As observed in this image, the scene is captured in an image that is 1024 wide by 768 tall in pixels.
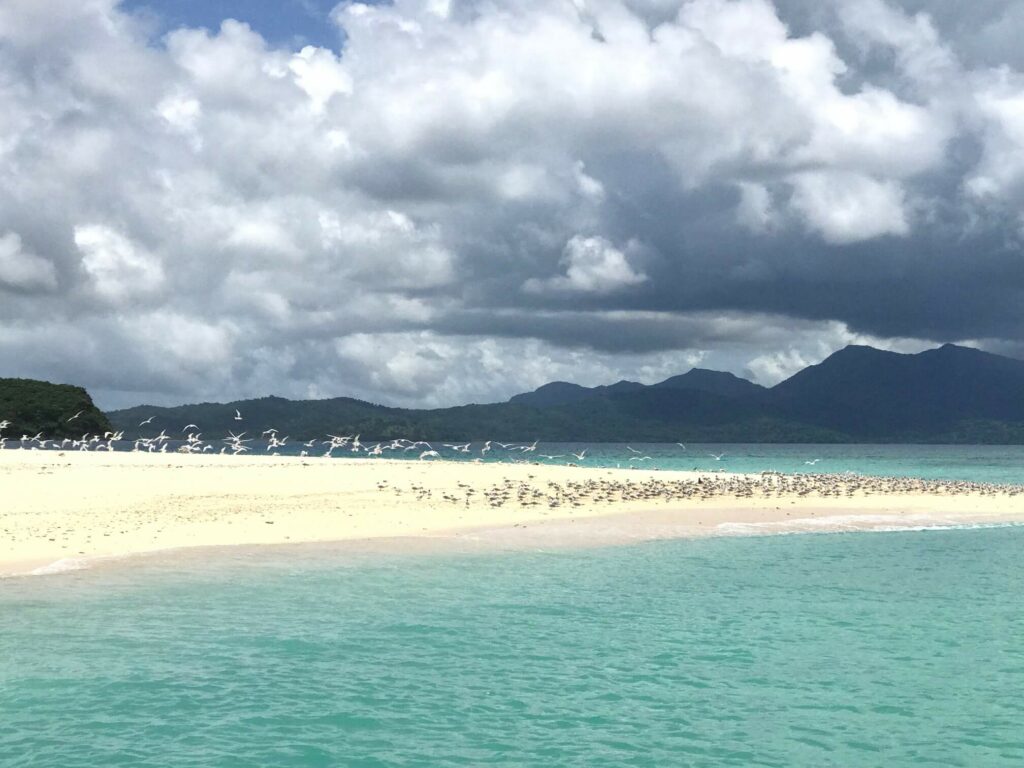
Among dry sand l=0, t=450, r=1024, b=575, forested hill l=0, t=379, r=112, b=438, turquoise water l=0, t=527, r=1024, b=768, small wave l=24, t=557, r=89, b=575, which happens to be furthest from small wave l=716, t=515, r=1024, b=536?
forested hill l=0, t=379, r=112, b=438

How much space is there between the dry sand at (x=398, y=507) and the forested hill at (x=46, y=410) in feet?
332

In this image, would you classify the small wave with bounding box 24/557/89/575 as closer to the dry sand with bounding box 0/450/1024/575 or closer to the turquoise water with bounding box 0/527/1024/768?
the dry sand with bounding box 0/450/1024/575

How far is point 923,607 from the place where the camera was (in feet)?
79.6

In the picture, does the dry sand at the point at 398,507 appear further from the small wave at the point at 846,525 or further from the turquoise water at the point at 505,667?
the turquoise water at the point at 505,667

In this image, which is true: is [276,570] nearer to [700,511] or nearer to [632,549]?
[632,549]

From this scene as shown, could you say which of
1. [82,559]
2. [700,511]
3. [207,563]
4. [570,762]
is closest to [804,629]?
[570,762]

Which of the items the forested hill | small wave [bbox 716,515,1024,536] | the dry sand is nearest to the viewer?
the dry sand

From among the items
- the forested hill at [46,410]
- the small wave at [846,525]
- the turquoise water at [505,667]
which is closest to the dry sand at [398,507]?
the small wave at [846,525]

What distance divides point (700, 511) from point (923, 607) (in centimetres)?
2698

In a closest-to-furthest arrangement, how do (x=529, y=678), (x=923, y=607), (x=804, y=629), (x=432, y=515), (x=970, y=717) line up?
(x=970, y=717), (x=529, y=678), (x=804, y=629), (x=923, y=607), (x=432, y=515)

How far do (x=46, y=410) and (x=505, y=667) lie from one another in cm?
17610

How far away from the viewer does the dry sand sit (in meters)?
36.0

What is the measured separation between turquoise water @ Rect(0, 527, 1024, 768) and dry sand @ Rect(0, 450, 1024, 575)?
7537 millimetres

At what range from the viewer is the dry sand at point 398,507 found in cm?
3603
